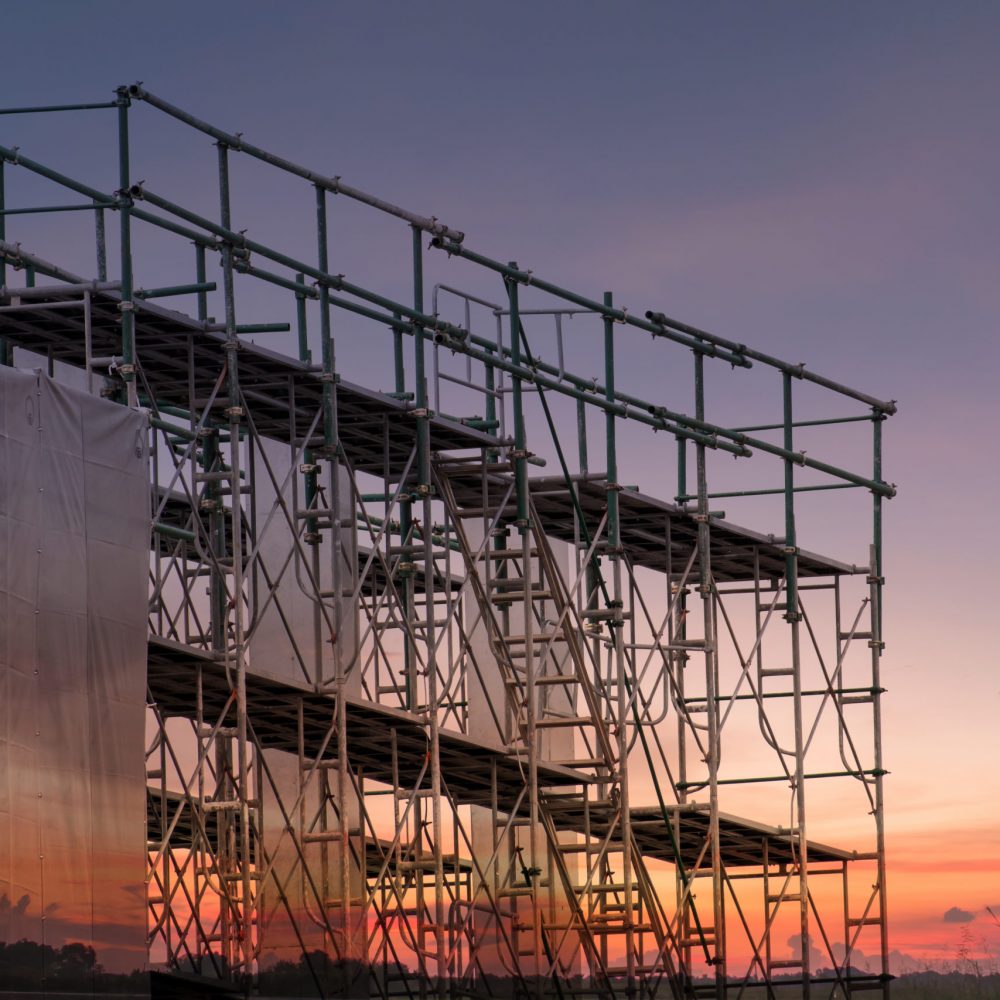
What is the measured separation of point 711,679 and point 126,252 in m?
15.4

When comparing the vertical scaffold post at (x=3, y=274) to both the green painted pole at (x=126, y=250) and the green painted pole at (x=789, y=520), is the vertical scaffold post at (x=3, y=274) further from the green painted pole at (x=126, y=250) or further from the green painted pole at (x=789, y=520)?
the green painted pole at (x=789, y=520)

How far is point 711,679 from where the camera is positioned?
134 ft

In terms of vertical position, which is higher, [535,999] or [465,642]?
[465,642]

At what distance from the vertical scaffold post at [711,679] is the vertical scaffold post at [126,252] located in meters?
13.8

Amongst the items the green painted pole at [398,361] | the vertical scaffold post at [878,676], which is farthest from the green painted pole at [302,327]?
the vertical scaffold post at [878,676]

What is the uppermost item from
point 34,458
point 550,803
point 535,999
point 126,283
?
point 126,283

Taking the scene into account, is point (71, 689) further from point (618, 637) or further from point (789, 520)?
point (789, 520)

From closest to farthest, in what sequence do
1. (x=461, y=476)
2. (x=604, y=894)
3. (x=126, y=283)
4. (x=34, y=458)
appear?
(x=34, y=458) → (x=126, y=283) → (x=461, y=476) → (x=604, y=894)

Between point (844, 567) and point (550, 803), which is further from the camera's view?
point (844, 567)

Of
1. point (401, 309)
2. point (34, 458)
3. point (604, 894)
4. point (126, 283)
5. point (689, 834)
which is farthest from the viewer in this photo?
point (689, 834)

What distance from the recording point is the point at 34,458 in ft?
85.2

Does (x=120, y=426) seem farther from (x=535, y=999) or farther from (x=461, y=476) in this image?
(x=535, y=999)

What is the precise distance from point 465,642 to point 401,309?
4.63 metres

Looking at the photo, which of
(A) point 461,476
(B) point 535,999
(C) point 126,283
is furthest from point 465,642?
(C) point 126,283
